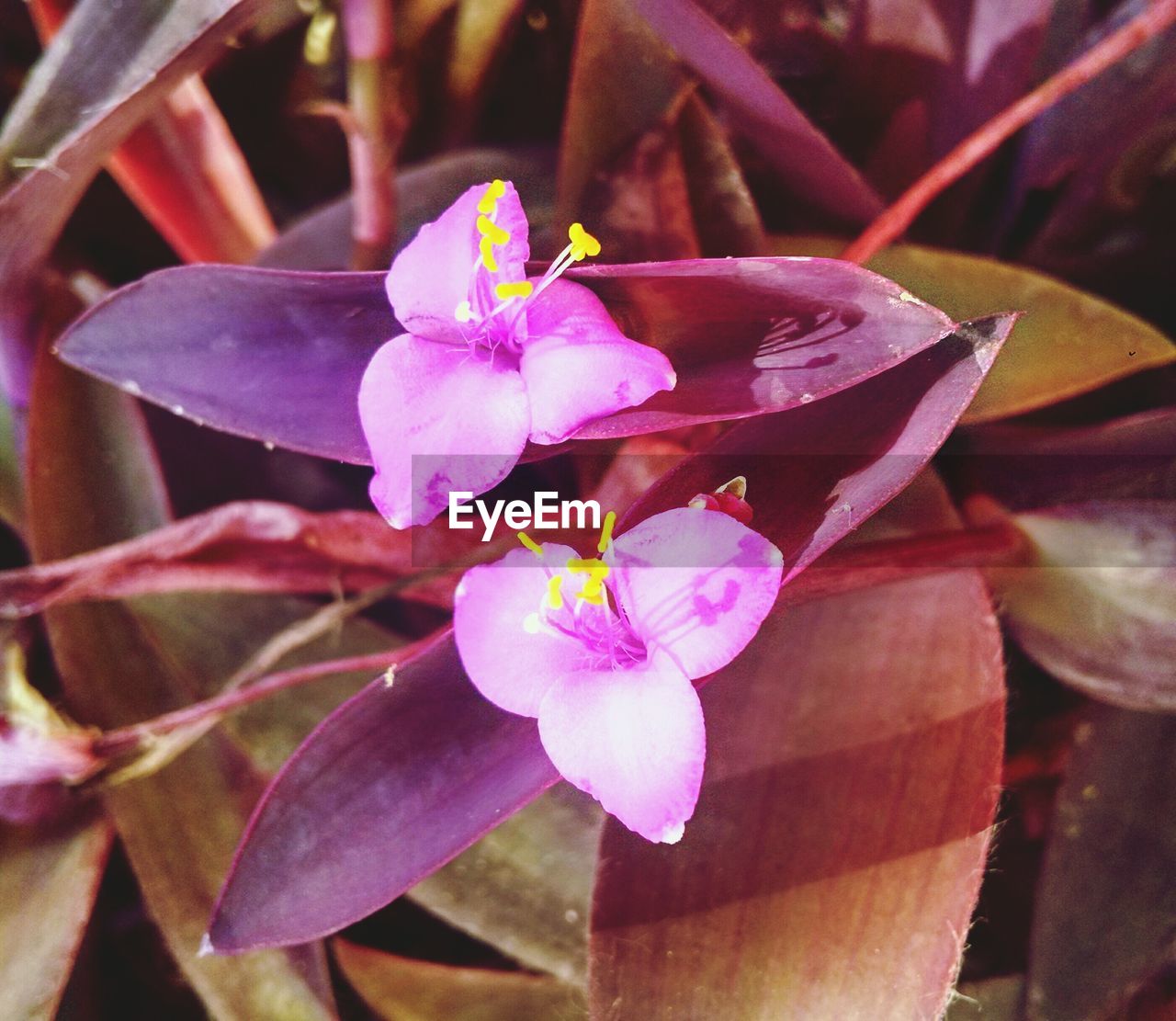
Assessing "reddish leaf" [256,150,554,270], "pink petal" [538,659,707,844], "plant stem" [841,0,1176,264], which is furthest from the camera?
"reddish leaf" [256,150,554,270]

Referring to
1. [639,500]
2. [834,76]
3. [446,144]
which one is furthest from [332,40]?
[639,500]

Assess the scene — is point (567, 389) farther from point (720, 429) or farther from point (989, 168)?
point (989, 168)

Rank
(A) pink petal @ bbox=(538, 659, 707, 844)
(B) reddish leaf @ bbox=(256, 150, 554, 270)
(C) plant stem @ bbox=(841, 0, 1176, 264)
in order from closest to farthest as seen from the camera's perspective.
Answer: (A) pink petal @ bbox=(538, 659, 707, 844) < (C) plant stem @ bbox=(841, 0, 1176, 264) < (B) reddish leaf @ bbox=(256, 150, 554, 270)

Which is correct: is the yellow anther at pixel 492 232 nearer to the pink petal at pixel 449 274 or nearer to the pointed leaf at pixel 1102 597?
the pink petal at pixel 449 274

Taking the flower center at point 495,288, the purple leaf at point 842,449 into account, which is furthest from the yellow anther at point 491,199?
the purple leaf at point 842,449

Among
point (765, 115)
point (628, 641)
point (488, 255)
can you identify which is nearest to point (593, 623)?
point (628, 641)

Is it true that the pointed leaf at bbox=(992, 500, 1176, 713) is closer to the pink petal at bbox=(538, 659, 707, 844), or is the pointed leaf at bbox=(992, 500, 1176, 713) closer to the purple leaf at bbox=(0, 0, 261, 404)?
the pink petal at bbox=(538, 659, 707, 844)

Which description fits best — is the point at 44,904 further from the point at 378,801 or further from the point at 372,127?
the point at 372,127

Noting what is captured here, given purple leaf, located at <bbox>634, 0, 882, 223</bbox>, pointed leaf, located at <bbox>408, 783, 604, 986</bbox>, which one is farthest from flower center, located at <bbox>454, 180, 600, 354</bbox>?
pointed leaf, located at <bbox>408, 783, 604, 986</bbox>
